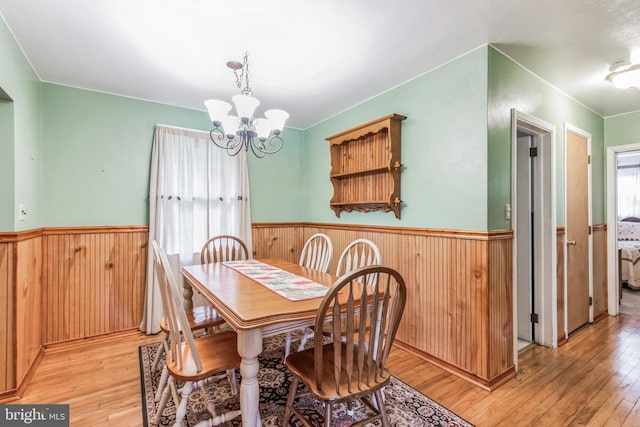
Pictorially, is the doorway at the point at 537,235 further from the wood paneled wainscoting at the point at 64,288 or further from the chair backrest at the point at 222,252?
the wood paneled wainscoting at the point at 64,288

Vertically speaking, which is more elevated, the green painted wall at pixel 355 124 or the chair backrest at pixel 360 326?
→ the green painted wall at pixel 355 124

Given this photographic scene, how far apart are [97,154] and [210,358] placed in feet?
7.82

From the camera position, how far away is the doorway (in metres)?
2.62

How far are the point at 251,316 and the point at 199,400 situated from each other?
1.02 meters

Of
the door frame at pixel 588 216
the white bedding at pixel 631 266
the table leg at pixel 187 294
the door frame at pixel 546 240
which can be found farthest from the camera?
the white bedding at pixel 631 266

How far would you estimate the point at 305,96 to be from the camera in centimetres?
297

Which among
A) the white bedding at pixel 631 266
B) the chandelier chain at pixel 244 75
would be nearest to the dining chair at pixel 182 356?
the chandelier chain at pixel 244 75

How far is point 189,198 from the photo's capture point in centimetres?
322

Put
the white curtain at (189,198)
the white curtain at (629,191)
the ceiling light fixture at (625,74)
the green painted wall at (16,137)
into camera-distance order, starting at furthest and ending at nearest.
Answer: the white curtain at (629,191)
the white curtain at (189,198)
the ceiling light fixture at (625,74)
the green painted wall at (16,137)

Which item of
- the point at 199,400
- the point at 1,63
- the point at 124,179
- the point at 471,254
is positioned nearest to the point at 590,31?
the point at 471,254

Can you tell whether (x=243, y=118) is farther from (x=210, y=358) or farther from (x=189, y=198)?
(x=189, y=198)

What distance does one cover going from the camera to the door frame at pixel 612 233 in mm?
3393

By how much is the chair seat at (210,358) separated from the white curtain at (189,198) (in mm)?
1564

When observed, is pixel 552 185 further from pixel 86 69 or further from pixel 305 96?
pixel 86 69
